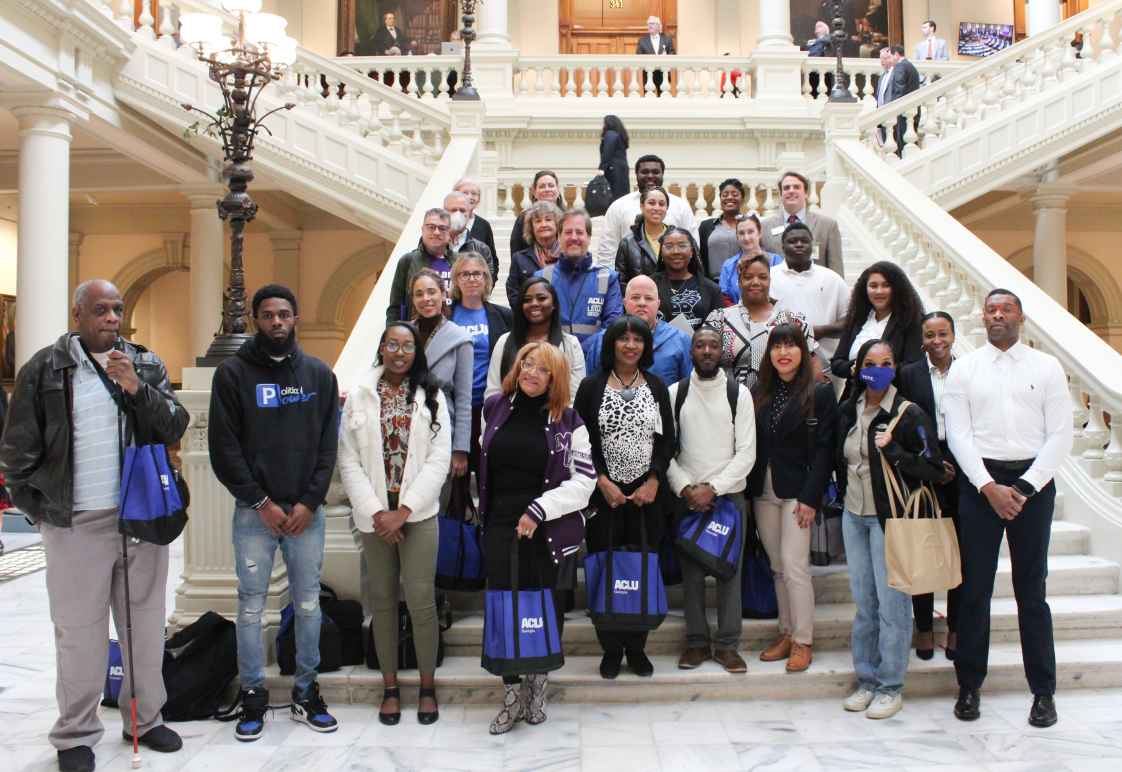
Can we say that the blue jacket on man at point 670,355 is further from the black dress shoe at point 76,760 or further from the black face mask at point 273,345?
the black dress shoe at point 76,760

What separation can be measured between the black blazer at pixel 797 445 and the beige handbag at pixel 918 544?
0.39 metres

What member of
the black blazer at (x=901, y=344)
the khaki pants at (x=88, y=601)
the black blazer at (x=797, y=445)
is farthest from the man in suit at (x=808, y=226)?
the khaki pants at (x=88, y=601)

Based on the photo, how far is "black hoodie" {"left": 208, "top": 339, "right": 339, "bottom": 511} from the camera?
4.52 meters

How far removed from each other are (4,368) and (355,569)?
52.1 feet

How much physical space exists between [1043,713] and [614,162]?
6.77 meters

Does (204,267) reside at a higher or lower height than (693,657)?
higher

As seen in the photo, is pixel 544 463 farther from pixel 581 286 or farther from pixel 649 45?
pixel 649 45

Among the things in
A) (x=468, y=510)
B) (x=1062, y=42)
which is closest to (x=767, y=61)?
(x=1062, y=42)

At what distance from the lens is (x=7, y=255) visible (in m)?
18.1

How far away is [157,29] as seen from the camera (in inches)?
521

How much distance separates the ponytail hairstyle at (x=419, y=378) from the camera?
479 cm

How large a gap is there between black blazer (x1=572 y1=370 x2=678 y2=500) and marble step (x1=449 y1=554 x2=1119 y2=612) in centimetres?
102

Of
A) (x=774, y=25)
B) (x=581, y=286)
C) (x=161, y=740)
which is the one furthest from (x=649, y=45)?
(x=161, y=740)

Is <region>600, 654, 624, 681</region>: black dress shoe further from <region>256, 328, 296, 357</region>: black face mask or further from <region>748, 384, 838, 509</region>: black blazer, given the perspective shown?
<region>256, 328, 296, 357</region>: black face mask
